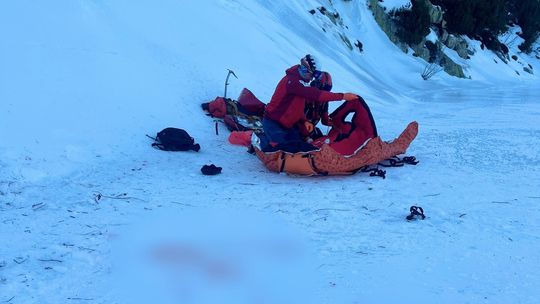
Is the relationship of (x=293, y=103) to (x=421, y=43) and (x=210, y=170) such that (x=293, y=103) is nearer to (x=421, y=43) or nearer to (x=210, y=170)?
(x=210, y=170)

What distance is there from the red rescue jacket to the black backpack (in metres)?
0.87

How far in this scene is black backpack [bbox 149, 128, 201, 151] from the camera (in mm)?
5441

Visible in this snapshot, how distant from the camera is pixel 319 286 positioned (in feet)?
8.99

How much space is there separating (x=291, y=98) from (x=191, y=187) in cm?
152

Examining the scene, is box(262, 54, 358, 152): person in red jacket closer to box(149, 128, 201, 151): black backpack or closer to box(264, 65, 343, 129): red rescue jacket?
box(264, 65, 343, 129): red rescue jacket

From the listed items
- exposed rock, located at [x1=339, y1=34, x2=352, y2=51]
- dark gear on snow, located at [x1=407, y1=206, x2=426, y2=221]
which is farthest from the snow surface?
exposed rock, located at [x1=339, y1=34, x2=352, y2=51]

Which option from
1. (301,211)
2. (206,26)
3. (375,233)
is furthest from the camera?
(206,26)

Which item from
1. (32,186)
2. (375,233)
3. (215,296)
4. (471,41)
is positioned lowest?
(32,186)

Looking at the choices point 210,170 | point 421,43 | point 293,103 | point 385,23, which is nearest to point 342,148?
point 293,103

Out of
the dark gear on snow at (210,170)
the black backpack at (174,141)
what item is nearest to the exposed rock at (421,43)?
the black backpack at (174,141)

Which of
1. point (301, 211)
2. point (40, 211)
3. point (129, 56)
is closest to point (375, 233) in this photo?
point (301, 211)

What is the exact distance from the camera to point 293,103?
5281mm

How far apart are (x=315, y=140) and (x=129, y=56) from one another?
9.97 ft

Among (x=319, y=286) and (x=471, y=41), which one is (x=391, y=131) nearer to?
(x=319, y=286)
